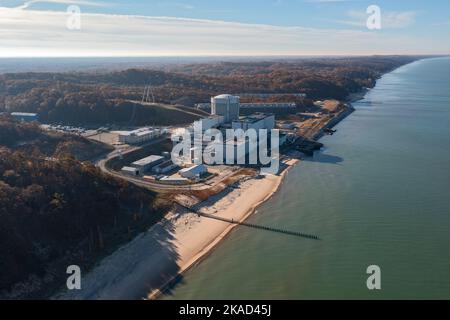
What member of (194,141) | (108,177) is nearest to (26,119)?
(194,141)

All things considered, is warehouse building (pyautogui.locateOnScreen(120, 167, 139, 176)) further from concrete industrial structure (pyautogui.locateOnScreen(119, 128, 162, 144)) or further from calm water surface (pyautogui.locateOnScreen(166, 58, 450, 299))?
calm water surface (pyautogui.locateOnScreen(166, 58, 450, 299))

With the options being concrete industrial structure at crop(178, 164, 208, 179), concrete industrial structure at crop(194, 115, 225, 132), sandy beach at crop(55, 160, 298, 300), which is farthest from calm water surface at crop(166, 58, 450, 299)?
concrete industrial structure at crop(194, 115, 225, 132)

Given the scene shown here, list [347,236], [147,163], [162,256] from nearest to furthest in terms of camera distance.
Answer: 1. [162,256]
2. [347,236]
3. [147,163]

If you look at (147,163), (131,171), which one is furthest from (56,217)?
(147,163)

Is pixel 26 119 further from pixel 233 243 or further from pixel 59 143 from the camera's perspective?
→ pixel 233 243

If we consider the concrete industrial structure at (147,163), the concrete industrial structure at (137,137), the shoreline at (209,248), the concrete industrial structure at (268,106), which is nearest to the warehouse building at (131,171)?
the concrete industrial structure at (147,163)

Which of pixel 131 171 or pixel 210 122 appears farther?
pixel 210 122

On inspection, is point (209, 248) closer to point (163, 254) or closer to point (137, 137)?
point (163, 254)
